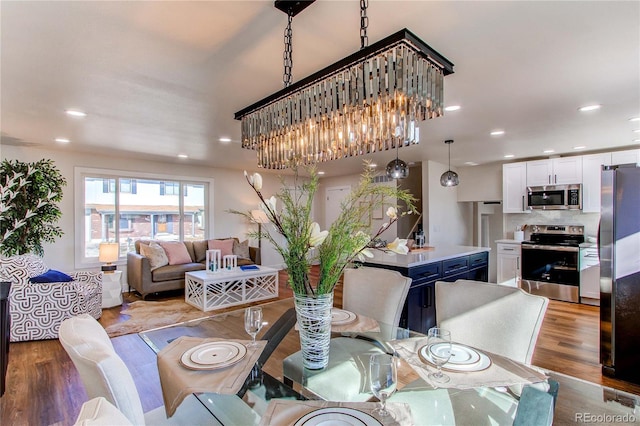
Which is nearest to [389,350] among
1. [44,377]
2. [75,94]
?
[44,377]

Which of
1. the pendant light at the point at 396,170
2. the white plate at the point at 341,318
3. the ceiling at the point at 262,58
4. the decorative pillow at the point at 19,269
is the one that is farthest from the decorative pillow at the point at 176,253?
the white plate at the point at 341,318

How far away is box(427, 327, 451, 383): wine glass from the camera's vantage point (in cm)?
125

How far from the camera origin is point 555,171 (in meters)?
5.29

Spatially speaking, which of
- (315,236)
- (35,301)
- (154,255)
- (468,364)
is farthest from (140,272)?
(468,364)

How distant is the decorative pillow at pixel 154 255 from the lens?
511 centimetres

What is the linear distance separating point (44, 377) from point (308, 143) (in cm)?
284

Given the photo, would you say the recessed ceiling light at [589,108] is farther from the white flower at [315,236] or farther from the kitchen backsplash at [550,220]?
the white flower at [315,236]

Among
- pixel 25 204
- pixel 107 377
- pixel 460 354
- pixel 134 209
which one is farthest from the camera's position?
pixel 134 209

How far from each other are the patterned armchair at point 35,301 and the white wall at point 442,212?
16.8 feet

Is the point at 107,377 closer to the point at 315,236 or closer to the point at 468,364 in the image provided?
the point at 315,236

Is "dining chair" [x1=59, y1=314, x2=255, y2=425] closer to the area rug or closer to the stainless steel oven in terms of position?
the area rug

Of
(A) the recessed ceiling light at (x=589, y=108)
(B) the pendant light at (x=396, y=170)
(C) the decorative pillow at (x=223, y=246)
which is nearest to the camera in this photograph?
(A) the recessed ceiling light at (x=589, y=108)

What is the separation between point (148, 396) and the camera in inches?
90.0

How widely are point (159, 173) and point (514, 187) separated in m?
6.60
